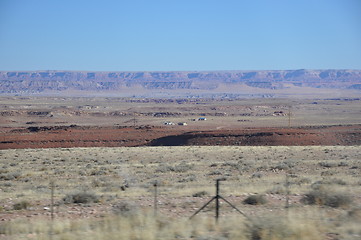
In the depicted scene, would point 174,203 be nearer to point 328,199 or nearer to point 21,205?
point 328,199

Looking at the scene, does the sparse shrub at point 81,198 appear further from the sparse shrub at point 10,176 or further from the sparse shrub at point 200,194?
the sparse shrub at point 10,176

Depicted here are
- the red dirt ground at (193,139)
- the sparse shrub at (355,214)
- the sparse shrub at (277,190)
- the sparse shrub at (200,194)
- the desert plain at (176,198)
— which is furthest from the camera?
the red dirt ground at (193,139)

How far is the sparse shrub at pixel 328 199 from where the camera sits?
521 inches

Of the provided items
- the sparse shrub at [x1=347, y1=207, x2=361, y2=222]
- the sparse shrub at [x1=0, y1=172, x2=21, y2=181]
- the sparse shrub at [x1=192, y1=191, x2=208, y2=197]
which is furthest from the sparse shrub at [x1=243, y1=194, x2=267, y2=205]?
the sparse shrub at [x1=0, y1=172, x2=21, y2=181]

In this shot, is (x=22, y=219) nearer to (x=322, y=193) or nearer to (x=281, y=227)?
(x=281, y=227)

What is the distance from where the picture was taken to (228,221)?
10828 millimetres

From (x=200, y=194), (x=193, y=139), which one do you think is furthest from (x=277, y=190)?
(x=193, y=139)

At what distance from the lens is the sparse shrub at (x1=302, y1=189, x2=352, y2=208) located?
13.2 metres

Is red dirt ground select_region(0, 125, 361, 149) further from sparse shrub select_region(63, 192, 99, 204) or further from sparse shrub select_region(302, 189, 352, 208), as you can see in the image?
sparse shrub select_region(302, 189, 352, 208)

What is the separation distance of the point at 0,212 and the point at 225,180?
10.6 meters

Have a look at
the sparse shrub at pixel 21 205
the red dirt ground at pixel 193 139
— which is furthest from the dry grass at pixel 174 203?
the red dirt ground at pixel 193 139

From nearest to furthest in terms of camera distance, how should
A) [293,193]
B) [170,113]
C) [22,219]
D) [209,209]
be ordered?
[22,219] → [209,209] → [293,193] → [170,113]

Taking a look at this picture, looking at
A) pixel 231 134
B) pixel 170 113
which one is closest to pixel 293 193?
pixel 231 134

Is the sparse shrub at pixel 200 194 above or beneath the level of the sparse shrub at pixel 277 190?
beneath
